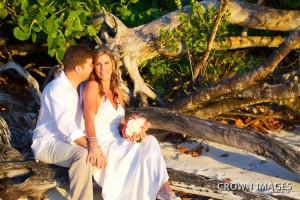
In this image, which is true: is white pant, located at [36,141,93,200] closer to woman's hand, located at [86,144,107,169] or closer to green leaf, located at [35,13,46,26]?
woman's hand, located at [86,144,107,169]

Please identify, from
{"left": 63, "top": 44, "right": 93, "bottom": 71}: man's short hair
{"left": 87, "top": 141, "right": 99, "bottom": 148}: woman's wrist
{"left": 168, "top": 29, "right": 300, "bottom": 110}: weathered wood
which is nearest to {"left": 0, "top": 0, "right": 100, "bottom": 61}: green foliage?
{"left": 168, "top": 29, "right": 300, "bottom": 110}: weathered wood

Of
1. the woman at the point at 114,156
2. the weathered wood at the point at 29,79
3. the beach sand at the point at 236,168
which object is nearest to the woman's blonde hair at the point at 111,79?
the woman at the point at 114,156

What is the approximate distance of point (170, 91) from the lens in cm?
693

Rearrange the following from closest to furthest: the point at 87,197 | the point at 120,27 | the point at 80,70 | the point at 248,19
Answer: the point at 87,197 → the point at 80,70 → the point at 120,27 → the point at 248,19

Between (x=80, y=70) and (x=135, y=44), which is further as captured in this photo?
(x=135, y=44)

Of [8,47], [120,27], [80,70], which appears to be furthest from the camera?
[8,47]

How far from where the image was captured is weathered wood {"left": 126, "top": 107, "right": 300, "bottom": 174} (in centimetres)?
499

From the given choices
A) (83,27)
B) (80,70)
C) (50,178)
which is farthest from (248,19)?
(50,178)

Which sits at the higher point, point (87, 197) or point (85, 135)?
point (85, 135)

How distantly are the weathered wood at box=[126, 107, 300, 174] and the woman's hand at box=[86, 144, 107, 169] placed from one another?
45.6 inches

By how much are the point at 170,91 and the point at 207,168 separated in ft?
5.52

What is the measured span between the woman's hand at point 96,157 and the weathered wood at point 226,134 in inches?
45.6

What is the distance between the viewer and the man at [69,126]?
14.9 feet

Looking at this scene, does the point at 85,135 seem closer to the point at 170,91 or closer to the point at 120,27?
the point at 120,27
